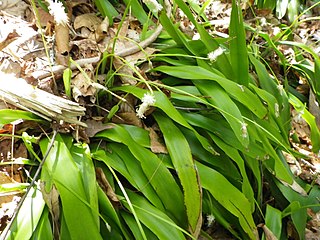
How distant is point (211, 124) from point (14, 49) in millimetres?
652

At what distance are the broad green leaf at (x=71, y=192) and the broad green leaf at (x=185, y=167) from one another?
0.80 feet

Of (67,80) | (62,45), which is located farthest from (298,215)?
(62,45)

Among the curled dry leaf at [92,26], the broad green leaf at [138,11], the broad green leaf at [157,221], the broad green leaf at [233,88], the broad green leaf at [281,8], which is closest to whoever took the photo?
the broad green leaf at [157,221]

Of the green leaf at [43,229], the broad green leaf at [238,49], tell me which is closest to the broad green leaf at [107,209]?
the green leaf at [43,229]

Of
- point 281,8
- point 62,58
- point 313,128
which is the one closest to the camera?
point 62,58

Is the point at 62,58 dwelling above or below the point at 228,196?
above

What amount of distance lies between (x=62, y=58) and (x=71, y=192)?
0.47 metres

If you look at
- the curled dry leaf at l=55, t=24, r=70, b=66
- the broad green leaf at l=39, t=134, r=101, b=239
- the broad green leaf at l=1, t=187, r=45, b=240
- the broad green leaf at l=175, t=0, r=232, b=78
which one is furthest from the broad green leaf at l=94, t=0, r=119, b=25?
the broad green leaf at l=1, t=187, r=45, b=240

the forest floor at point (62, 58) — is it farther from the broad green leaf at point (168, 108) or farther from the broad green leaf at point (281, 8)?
the broad green leaf at point (281, 8)

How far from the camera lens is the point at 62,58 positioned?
1309 millimetres

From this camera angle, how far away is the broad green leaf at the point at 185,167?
110 centimetres

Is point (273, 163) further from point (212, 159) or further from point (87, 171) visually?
point (87, 171)

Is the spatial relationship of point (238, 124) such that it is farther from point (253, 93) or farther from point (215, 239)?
point (215, 239)

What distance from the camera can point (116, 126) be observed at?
1.21 metres
